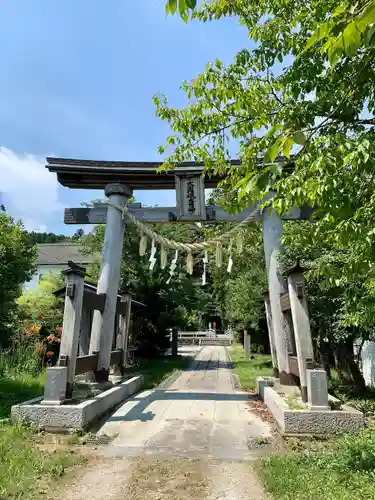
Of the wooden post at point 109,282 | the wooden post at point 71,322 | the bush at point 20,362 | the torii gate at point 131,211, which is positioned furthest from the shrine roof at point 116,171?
the bush at point 20,362

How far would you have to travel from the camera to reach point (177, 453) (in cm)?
475

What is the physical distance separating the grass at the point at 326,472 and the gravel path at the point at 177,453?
7.9 inches

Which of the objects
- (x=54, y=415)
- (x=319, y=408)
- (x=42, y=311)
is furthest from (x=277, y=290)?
(x=42, y=311)

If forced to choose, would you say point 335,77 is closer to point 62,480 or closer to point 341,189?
point 341,189

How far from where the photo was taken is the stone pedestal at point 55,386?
19.0ft

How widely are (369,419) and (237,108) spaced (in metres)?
4.98

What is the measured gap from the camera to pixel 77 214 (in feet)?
27.9

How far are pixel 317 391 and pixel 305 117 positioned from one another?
12.0ft

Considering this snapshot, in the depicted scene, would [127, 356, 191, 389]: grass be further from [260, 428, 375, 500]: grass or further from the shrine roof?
[260, 428, 375, 500]: grass

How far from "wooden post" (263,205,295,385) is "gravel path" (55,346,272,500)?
1.03 metres

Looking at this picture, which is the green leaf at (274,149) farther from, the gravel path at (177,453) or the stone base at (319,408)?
the stone base at (319,408)

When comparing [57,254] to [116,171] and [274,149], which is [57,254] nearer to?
[116,171]

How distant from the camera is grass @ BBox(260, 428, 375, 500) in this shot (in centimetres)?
330

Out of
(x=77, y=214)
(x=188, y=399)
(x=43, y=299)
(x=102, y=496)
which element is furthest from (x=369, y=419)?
(x=43, y=299)
